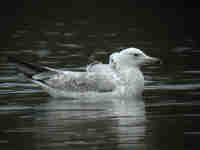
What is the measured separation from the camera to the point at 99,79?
15.9 metres

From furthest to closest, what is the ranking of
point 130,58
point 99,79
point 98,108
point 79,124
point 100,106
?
point 130,58, point 99,79, point 100,106, point 98,108, point 79,124

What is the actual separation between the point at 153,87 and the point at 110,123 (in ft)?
13.2

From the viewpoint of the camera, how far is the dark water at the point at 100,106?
11.8m

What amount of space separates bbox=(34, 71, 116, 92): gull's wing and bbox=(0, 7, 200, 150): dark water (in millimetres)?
290

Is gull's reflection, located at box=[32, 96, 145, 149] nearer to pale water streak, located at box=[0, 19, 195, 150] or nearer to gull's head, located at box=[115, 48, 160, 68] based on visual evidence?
pale water streak, located at box=[0, 19, 195, 150]

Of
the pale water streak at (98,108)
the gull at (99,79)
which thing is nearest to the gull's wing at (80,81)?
the gull at (99,79)

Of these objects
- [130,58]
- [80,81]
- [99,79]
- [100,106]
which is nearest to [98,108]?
[100,106]

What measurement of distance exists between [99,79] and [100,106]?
1.01 meters

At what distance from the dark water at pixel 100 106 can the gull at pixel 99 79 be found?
0.71 ft

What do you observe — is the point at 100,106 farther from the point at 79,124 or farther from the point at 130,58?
the point at 79,124

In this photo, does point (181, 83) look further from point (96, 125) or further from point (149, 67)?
point (96, 125)

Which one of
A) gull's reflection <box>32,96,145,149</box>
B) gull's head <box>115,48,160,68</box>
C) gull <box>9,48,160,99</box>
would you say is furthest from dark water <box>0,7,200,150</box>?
gull's head <box>115,48,160,68</box>

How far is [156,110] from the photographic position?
14352 mm

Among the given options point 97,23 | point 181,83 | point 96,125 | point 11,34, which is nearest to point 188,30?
point 97,23
